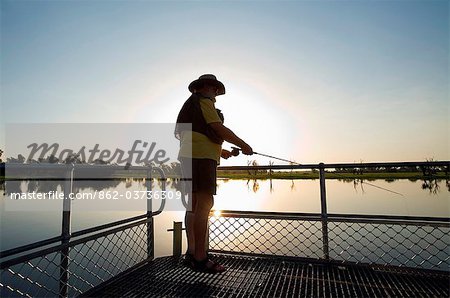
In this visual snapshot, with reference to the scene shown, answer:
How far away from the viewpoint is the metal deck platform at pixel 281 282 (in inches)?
71.7

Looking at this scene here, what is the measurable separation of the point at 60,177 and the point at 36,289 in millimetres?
3455

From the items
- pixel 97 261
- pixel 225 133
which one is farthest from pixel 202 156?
pixel 97 261

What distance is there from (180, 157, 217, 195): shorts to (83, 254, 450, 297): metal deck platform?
2.38ft

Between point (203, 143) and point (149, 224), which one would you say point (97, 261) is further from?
point (203, 143)

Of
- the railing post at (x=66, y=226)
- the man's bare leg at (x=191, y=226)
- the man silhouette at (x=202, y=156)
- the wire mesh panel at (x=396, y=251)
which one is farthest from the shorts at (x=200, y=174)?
the wire mesh panel at (x=396, y=251)

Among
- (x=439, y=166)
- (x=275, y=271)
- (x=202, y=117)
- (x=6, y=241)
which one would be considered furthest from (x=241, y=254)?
(x=6, y=241)

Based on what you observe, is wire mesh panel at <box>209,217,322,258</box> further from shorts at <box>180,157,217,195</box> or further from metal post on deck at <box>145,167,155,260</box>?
shorts at <box>180,157,217,195</box>

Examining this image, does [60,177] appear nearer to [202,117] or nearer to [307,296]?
[202,117]

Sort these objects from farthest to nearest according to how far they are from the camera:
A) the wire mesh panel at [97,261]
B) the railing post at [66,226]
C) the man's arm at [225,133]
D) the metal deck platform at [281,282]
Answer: the wire mesh panel at [97,261], the man's arm at [225,133], the metal deck platform at [281,282], the railing post at [66,226]

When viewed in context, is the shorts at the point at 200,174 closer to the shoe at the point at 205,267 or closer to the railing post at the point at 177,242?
the shoe at the point at 205,267

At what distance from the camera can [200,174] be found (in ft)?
6.95

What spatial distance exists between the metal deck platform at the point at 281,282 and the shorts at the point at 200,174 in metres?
0.72

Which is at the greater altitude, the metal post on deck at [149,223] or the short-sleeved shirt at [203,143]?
the short-sleeved shirt at [203,143]

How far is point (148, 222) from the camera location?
262 centimetres
